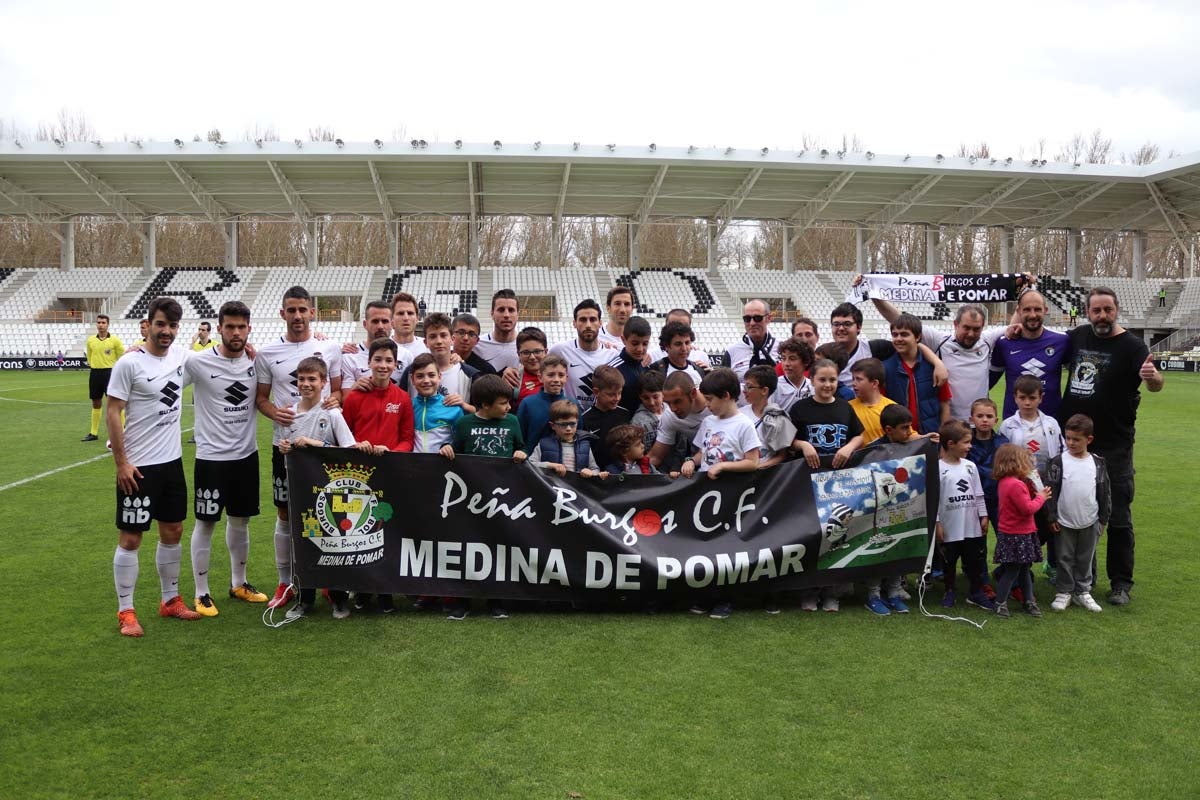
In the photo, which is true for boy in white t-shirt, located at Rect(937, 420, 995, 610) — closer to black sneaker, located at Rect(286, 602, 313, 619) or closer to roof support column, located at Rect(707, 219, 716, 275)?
black sneaker, located at Rect(286, 602, 313, 619)

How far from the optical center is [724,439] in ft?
16.8

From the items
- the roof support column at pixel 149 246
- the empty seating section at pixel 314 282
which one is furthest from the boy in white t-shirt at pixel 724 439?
the roof support column at pixel 149 246

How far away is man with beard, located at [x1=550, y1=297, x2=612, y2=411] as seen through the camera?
19.2 ft

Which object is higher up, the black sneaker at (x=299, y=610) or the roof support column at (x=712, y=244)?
the roof support column at (x=712, y=244)

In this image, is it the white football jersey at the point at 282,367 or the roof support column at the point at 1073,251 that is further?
the roof support column at the point at 1073,251

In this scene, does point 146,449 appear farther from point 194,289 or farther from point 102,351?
point 194,289

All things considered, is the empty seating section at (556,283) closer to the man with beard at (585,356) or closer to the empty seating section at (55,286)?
the empty seating section at (55,286)

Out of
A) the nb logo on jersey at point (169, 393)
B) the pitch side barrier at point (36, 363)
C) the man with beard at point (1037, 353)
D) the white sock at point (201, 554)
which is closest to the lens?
the nb logo on jersey at point (169, 393)

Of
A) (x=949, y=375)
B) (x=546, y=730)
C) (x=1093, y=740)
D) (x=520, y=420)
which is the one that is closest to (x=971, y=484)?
(x=949, y=375)

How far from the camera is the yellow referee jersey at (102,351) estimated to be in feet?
43.6

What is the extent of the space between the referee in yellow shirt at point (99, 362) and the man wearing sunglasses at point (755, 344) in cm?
1068

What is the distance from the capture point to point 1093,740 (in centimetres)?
352

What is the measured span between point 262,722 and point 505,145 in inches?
1095

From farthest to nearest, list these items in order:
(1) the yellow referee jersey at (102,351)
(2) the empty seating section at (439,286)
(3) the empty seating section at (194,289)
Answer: (2) the empty seating section at (439,286) < (3) the empty seating section at (194,289) < (1) the yellow referee jersey at (102,351)
